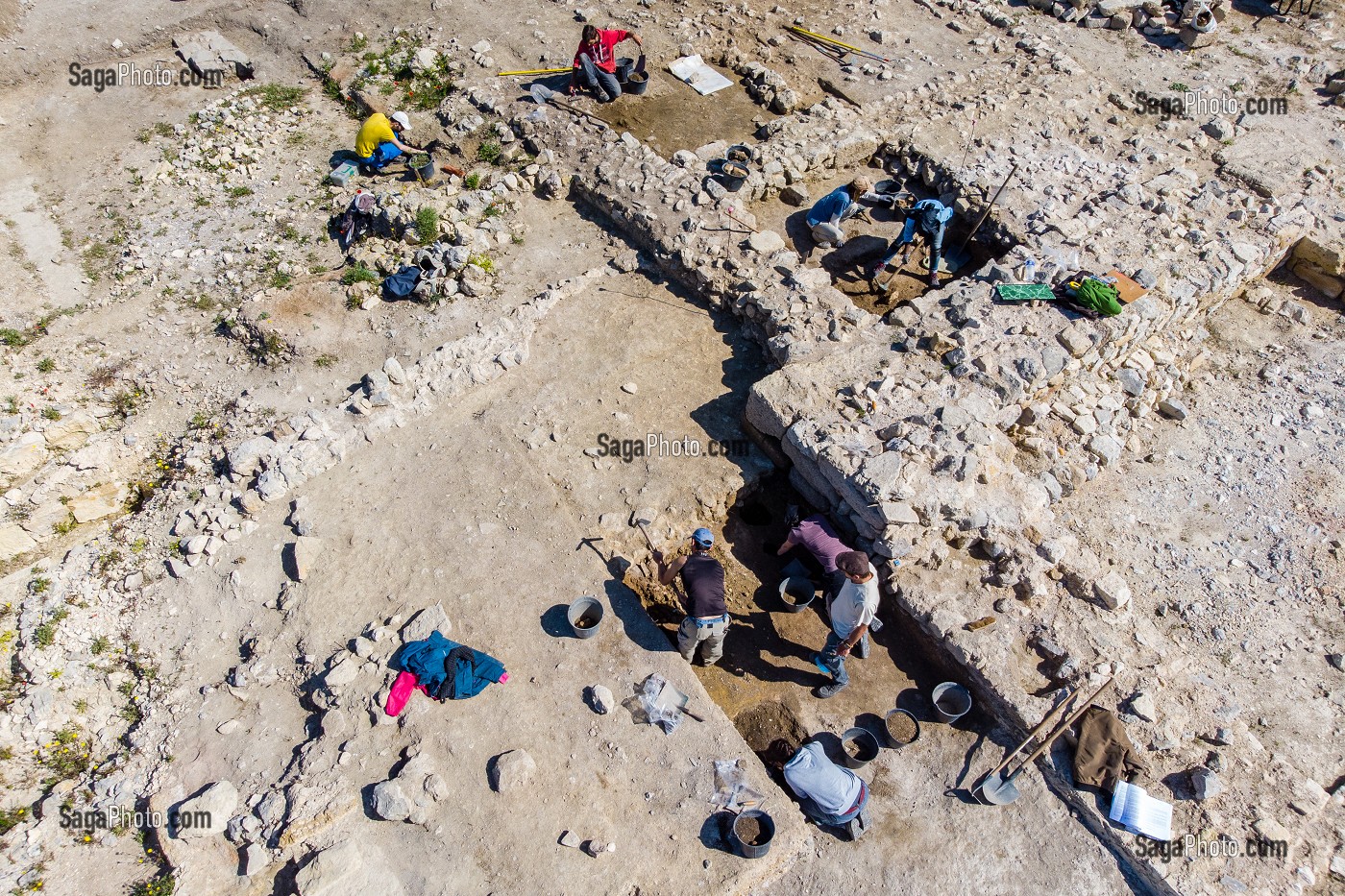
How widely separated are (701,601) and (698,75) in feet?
33.3

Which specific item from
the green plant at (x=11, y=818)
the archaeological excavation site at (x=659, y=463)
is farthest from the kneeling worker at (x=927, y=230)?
the green plant at (x=11, y=818)

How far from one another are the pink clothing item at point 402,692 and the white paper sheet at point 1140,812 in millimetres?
5580

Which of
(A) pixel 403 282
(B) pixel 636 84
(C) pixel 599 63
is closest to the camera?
(A) pixel 403 282

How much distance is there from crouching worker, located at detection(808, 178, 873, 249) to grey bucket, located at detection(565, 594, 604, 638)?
20.7ft

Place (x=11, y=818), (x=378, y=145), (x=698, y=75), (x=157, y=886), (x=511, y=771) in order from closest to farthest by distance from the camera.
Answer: (x=157, y=886), (x=511, y=771), (x=11, y=818), (x=378, y=145), (x=698, y=75)

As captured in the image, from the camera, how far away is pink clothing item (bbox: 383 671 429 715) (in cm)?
581

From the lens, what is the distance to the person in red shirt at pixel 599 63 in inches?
440

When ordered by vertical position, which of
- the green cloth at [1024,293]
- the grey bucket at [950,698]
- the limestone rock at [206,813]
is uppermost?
the green cloth at [1024,293]

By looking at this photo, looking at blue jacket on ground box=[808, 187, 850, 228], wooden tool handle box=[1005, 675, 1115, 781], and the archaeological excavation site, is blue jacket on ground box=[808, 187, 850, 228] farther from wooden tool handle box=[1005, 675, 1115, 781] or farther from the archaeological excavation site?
wooden tool handle box=[1005, 675, 1115, 781]

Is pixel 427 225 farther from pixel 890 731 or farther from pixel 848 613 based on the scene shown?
pixel 890 731

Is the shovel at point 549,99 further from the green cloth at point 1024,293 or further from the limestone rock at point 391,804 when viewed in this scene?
the limestone rock at point 391,804

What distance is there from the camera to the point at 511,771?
5.51 meters

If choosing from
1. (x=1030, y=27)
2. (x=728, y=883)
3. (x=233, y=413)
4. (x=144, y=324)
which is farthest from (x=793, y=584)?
(x=1030, y=27)

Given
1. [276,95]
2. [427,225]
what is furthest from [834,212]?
[276,95]
